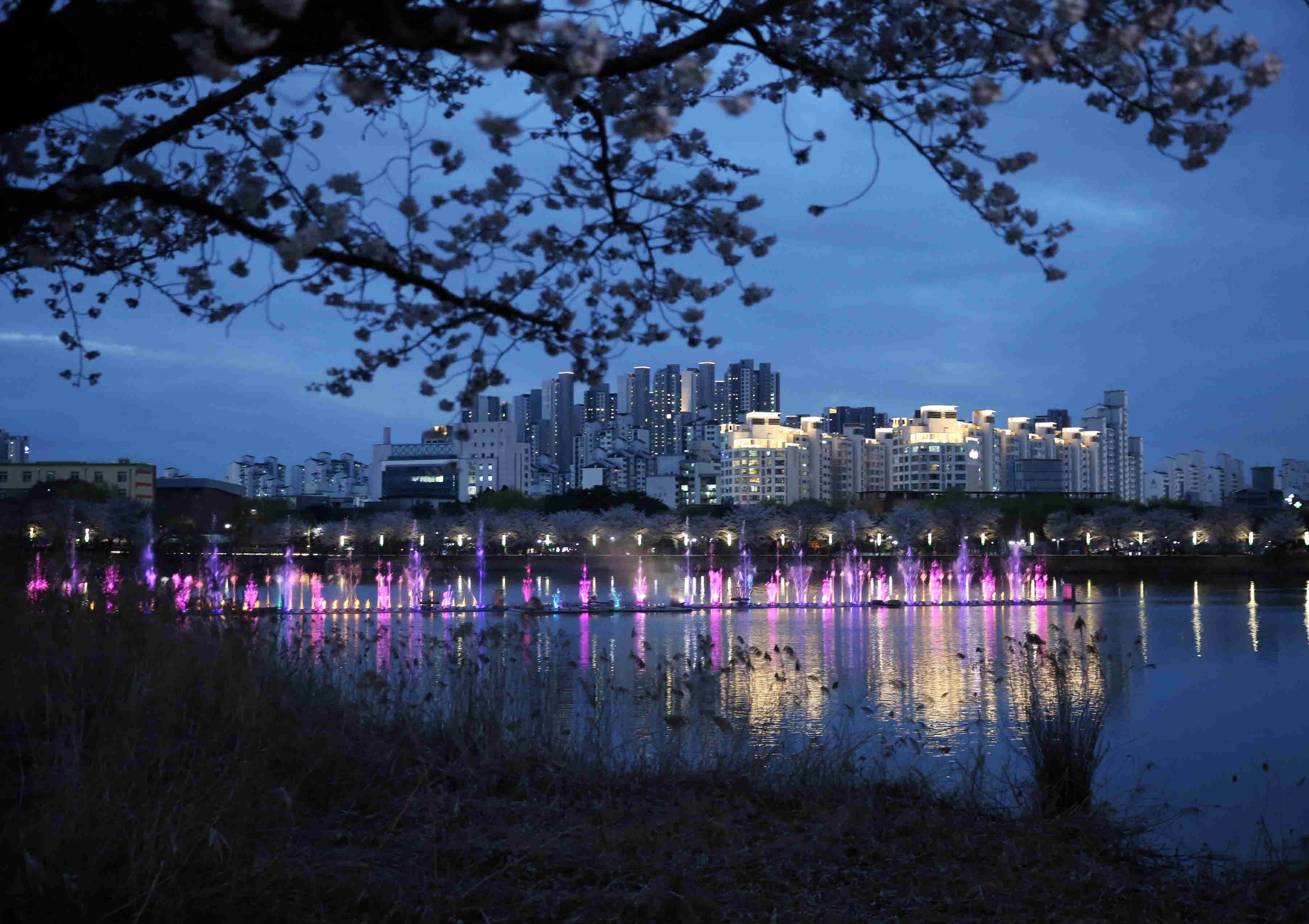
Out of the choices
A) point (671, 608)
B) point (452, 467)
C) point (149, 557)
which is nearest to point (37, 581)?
point (149, 557)


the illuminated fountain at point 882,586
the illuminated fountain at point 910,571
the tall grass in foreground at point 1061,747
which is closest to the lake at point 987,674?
the tall grass in foreground at point 1061,747

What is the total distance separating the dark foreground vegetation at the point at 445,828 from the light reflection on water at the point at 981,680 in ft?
6.17

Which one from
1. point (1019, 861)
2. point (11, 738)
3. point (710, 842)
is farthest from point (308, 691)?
point (1019, 861)

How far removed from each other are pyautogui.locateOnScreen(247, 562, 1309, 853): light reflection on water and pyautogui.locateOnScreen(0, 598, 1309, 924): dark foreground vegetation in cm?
188

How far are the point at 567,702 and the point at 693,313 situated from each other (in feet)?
27.2

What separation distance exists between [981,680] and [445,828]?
11.7m

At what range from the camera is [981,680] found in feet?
52.4

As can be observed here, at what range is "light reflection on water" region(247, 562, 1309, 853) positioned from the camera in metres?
9.84

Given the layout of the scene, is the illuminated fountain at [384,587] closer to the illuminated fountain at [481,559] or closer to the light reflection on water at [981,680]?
the illuminated fountain at [481,559]

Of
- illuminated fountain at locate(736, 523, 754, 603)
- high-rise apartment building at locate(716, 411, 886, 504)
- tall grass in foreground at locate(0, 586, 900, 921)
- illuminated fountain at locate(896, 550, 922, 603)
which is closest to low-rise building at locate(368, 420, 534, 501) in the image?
high-rise apartment building at locate(716, 411, 886, 504)

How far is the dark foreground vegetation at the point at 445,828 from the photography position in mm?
4504

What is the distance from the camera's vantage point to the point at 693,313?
585cm

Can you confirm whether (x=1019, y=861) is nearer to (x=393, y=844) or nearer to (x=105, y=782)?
(x=393, y=844)

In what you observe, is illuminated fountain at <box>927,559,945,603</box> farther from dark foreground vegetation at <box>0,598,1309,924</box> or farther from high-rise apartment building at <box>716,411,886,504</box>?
high-rise apartment building at <box>716,411,886,504</box>
